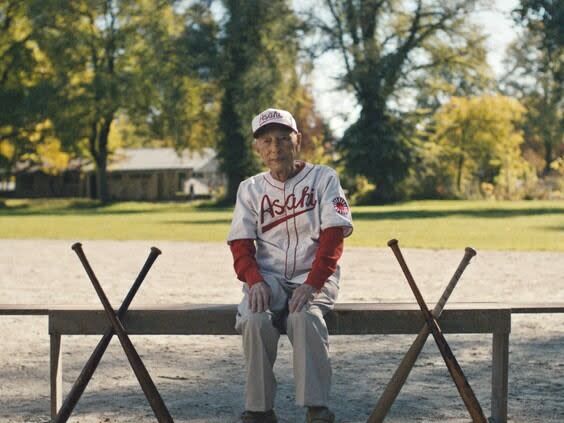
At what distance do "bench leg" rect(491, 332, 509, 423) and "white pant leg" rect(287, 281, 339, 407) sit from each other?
100 cm

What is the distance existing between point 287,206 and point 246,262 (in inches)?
14.2

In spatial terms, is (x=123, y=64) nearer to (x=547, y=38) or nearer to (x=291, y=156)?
(x=547, y=38)

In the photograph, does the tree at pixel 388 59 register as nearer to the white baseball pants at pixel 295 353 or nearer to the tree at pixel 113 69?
the tree at pixel 113 69

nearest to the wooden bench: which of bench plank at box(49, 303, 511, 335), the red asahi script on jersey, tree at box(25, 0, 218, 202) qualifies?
bench plank at box(49, 303, 511, 335)

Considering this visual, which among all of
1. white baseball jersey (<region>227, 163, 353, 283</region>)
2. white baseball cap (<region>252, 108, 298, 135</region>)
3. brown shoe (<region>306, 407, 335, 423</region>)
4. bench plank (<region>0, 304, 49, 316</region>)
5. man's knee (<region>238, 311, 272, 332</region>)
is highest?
white baseball cap (<region>252, 108, 298, 135</region>)

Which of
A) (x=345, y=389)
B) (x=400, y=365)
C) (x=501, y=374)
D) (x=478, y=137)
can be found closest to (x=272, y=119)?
(x=400, y=365)

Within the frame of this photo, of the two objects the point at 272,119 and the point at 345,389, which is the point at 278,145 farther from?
the point at 345,389

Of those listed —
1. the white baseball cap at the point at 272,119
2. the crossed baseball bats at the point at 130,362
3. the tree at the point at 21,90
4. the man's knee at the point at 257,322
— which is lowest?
the crossed baseball bats at the point at 130,362

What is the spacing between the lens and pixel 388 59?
1563 inches

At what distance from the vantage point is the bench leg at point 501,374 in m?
4.65

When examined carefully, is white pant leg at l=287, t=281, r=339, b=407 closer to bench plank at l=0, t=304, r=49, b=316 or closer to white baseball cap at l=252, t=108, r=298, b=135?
white baseball cap at l=252, t=108, r=298, b=135

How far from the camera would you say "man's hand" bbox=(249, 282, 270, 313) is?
168 inches

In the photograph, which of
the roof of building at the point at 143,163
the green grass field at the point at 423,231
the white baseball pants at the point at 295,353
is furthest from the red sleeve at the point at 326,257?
the roof of building at the point at 143,163

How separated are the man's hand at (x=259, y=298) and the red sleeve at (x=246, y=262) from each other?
0.28ft
